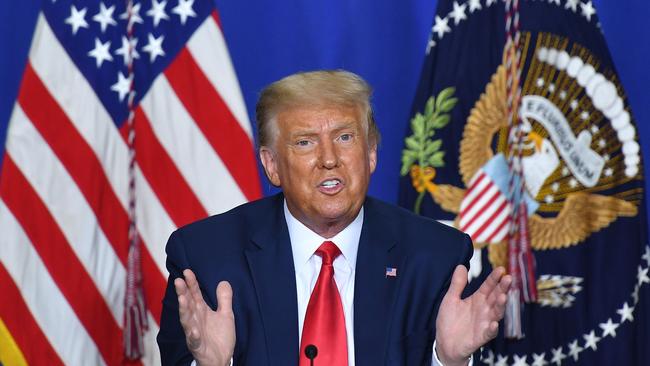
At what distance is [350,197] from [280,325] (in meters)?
0.33

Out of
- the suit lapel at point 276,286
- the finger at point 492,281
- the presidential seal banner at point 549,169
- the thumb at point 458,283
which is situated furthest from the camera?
the presidential seal banner at point 549,169

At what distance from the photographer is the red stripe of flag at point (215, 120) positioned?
3682 millimetres

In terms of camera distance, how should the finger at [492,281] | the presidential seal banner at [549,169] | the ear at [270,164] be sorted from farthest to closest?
the presidential seal banner at [549,169] < the ear at [270,164] < the finger at [492,281]

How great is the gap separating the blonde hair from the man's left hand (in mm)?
482

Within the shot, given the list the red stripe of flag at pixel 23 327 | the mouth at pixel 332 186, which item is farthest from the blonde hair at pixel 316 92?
the red stripe of flag at pixel 23 327

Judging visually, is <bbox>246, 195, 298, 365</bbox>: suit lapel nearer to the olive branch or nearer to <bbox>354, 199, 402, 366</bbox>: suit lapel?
<bbox>354, 199, 402, 366</bbox>: suit lapel

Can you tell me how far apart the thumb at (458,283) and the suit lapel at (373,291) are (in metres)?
0.20

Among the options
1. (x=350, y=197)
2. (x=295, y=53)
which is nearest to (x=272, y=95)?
(x=350, y=197)

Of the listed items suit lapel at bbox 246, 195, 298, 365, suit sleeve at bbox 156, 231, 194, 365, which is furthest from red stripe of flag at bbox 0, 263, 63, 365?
suit lapel at bbox 246, 195, 298, 365

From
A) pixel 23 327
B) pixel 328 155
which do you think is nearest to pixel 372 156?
pixel 328 155

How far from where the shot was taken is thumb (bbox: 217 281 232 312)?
7.05ft

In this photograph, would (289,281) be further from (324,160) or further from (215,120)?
(215,120)

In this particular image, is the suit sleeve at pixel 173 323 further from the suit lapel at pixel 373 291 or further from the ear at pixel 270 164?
the suit lapel at pixel 373 291

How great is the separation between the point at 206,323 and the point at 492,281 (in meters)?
0.59
